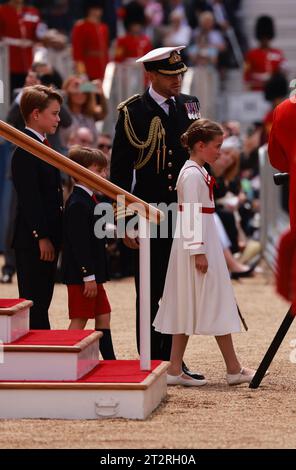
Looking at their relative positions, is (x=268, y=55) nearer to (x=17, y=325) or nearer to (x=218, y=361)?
(x=218, y=361)

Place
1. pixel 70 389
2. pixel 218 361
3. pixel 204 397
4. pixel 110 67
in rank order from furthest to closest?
pixel 110 67, pixel 218 361, pixel 204 397, pixel 70 389

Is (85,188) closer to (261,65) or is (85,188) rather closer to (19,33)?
(19,33)

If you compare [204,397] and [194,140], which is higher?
[194,140]

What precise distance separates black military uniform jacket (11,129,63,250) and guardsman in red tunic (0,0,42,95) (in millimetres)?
7309

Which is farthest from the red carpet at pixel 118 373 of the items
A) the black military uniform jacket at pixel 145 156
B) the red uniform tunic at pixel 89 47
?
the red uniform tunic at pixel 89 47

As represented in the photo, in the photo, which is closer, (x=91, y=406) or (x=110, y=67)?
(x=91, y=406)

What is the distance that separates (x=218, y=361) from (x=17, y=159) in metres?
1.73

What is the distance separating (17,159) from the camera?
26.3ft

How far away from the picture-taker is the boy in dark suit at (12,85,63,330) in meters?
7.95

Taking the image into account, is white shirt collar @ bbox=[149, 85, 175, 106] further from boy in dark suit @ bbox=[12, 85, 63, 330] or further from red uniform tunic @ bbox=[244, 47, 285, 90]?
red uniform tunic @ bbox=[244, 47, 285, 90]

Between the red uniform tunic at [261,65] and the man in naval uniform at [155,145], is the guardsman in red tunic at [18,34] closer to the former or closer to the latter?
the red uniform tunic at [261,65]

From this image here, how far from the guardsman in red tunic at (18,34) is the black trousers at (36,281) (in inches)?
289

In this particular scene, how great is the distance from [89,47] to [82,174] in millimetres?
10247
